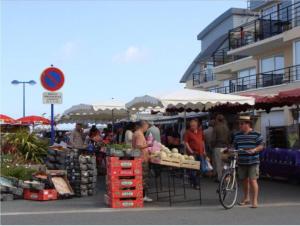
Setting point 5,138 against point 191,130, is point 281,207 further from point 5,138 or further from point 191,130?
point 5,138

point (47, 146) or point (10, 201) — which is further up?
point (47, 146)

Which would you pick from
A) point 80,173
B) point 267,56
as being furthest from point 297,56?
point 80,173

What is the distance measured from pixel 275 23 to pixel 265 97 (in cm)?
1836

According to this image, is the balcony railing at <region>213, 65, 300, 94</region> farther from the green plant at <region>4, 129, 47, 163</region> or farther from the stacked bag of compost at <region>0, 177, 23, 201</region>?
the stacked bag of compost at <region>0, 177, 23, 201</region>

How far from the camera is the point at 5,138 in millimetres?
15656

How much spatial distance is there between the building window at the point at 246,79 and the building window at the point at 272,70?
118cm

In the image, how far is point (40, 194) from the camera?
1166 cm

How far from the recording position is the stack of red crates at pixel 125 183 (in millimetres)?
10445

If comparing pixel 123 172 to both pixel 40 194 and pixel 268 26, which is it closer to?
pixel 40 194

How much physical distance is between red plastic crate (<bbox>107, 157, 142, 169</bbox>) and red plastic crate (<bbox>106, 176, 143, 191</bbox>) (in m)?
0.26

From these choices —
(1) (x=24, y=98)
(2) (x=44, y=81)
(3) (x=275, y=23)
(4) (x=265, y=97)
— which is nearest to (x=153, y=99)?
(2) (x=44, y=81)

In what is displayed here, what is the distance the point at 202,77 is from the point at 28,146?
132 feet

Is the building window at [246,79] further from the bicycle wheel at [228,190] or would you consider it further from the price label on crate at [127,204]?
the price label on crate at [127,204]

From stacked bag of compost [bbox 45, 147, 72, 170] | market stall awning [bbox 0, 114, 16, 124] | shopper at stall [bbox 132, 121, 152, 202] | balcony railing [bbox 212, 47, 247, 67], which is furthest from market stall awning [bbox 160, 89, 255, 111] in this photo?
balcony railing [bbox 212, 47, 247, 67]
